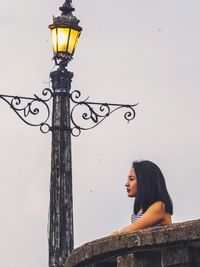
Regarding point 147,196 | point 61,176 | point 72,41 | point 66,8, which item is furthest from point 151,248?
point 66,8

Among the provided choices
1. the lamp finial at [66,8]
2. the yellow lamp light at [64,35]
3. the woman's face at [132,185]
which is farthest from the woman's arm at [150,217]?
the lamp finial at [66,8]

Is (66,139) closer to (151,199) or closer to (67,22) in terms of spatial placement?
(67,22)

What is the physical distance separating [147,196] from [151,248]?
42.6 inches

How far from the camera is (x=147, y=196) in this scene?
838cm

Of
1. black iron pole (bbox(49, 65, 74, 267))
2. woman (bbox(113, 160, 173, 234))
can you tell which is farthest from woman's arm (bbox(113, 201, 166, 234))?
black iron pole (bbox(49, 65, 74, 267))

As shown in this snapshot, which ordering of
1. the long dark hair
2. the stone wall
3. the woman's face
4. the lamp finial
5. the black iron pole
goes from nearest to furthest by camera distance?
1. the stone wall
2. the long dark hair
3. the woman's face
4. the black iron pole
5. the lamp finial

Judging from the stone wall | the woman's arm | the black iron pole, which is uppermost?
the black iron pole

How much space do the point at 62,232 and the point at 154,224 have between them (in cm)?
434

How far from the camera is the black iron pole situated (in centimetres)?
1232

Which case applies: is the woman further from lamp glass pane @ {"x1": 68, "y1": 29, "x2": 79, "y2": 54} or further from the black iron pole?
lamp glass pane @ {"x1": 68, "y1": 29, "x2": 79, "y2": 54}

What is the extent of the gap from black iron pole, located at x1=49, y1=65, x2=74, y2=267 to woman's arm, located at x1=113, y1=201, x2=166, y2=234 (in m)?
3.93

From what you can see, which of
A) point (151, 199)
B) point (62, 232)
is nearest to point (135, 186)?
point (151, 199)

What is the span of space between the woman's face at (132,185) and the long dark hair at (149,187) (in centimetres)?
3

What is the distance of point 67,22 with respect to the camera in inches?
534
